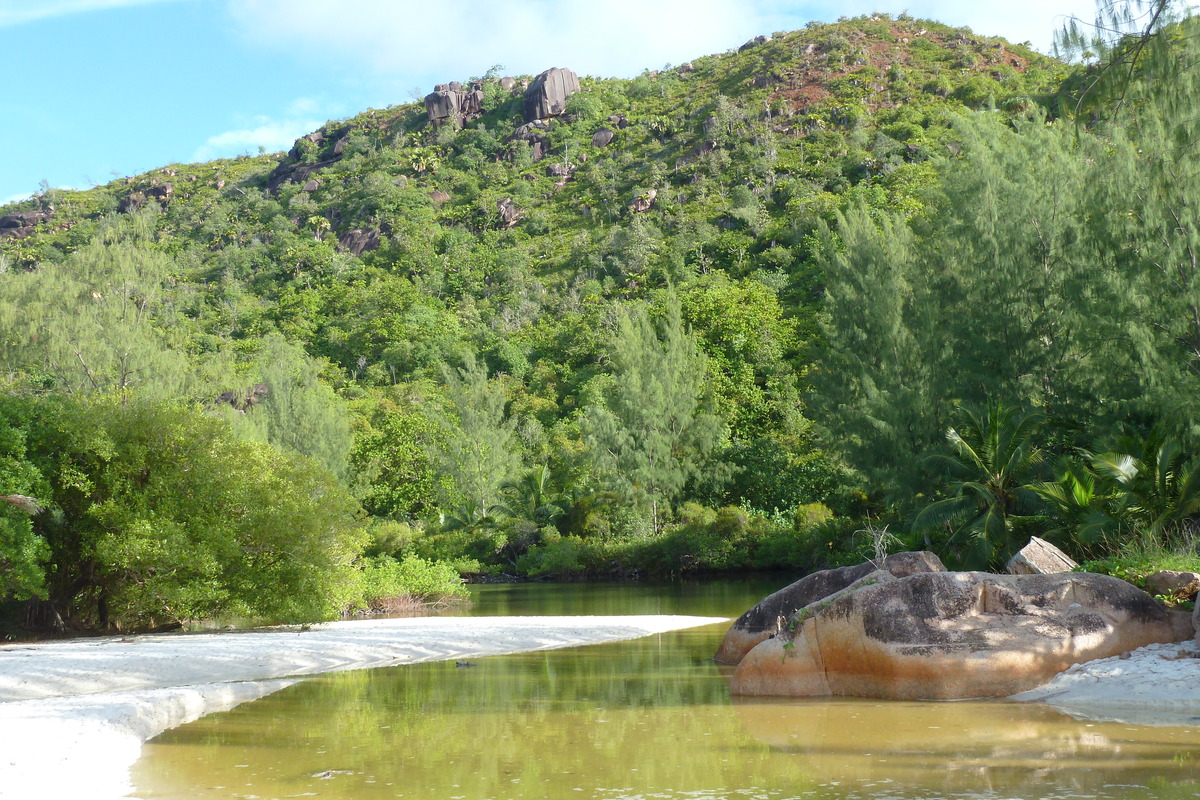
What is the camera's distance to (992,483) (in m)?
19.6

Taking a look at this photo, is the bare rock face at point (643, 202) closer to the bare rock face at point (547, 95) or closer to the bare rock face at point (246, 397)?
the bare rock face at point (547, 95)

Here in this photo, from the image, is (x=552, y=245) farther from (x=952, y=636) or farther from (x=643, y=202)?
(x=952, y=636)

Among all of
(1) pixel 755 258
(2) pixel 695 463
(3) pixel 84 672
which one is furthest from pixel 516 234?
(3) pixel 84 672

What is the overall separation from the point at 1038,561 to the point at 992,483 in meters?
6.95

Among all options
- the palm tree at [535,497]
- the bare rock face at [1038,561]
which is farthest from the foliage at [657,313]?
the bare rock face at [1038,561]

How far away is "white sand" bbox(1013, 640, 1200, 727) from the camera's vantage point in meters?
8.48

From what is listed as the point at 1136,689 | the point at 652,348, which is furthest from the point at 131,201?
the point at 1136,689

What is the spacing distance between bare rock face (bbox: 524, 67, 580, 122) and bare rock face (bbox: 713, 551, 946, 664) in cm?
10136

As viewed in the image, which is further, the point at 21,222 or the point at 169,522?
the point at 21,222

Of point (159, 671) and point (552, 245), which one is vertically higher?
point (552, 245)

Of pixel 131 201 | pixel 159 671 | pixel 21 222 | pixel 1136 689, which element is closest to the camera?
pixel 1136 689

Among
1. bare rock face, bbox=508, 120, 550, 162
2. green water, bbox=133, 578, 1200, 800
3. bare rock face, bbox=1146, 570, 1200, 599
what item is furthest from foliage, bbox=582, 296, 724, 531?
bare rock face, bbox=508, 120, 550, 162

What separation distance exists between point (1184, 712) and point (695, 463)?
32940mm

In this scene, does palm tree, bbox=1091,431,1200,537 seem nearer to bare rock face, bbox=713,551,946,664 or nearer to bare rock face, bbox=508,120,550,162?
bare rock face, bbox=713,551,946,664
